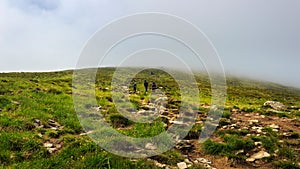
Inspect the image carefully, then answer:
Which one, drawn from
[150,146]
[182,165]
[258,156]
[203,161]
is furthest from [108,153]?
[258,156]

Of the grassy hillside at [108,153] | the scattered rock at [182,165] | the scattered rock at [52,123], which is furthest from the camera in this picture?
the scattered rock at [52,123]

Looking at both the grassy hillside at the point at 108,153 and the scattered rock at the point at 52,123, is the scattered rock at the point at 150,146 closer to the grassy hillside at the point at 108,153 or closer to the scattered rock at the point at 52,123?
the grassy hillside at the point at 108,153

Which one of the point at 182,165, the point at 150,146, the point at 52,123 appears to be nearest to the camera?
the point at 182,165

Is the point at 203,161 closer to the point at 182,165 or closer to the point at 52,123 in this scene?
the point at 182,165

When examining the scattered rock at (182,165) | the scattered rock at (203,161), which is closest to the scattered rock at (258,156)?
the scattered rock at (203,161)

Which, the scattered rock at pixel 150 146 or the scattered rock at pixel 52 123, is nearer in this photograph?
the scattered rock at pixel 150 146

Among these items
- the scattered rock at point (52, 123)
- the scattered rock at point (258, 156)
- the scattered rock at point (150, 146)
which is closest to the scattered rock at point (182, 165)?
the scattered rock at point (150, 146)

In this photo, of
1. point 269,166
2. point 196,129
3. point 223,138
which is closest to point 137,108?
point 196,129

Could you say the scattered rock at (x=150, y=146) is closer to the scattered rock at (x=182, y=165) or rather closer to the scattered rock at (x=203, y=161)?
the scattered rock at (x=182, y=165)

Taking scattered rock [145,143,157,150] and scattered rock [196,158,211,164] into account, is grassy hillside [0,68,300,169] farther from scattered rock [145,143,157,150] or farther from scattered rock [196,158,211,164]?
scattered rock [145,143,157,150]

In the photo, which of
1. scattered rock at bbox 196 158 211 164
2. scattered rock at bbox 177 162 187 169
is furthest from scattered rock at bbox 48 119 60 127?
scattered rock at bbox 196 158 211 164

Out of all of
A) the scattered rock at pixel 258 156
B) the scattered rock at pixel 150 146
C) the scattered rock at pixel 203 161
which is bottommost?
the scattered rock at pixel 203 161

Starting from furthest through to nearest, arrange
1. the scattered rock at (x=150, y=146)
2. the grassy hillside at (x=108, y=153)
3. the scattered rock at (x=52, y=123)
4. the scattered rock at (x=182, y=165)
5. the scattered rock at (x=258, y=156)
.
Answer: the scattered rock at (x=52, y=123) < the scattered rock at (x=150, y=146) < the scattered rock at (x=258, y=156) < the scattered rock at (x=182, y=165) < the grassy hillside at (x=108, y=153)

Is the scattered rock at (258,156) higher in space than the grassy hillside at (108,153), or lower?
lower
